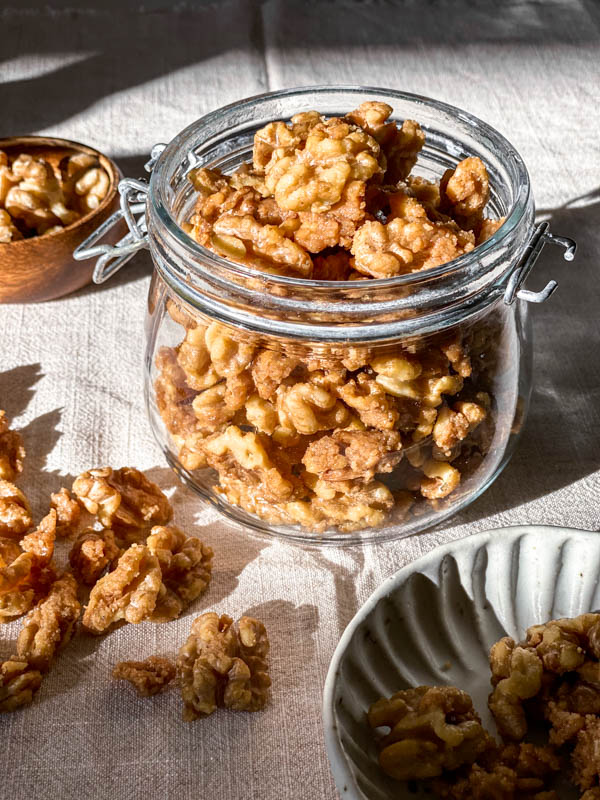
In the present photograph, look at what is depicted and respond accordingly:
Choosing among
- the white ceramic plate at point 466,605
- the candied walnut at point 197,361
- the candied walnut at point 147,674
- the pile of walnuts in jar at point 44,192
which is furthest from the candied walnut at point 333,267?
the pile of walnuts in jar at point 44,192

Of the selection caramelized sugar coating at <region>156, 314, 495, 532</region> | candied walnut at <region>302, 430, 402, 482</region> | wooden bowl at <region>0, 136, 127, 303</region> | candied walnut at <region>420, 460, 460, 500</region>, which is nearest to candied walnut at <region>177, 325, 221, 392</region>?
caramelized sugar coating at <region>156, 314, 495, 532</region>

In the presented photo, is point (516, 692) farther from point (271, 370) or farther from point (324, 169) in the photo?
point (324, 169)

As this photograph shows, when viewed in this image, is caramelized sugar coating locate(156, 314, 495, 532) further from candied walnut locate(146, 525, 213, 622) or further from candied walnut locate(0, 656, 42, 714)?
candied walnut locate(0, 656, 42, 714)

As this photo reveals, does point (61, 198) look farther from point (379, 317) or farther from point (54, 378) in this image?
point (379, 317)

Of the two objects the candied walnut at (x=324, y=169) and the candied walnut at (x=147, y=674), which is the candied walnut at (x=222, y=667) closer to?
the candied walnut at (x=147, y=674)

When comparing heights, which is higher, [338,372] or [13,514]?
[338,372]

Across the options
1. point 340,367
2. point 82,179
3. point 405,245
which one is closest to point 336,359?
point 340,367
